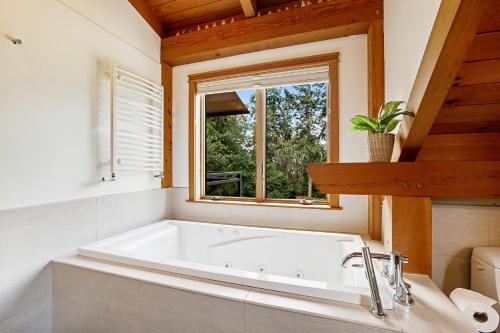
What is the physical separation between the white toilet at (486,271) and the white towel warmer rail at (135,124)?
2458mm

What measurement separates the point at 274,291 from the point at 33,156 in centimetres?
164

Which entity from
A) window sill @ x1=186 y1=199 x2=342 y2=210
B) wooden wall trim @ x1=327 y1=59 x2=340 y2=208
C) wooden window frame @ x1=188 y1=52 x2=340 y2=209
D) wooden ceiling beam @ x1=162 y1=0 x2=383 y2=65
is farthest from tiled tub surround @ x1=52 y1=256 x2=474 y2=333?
wooden ceiling beam @ x1=162 y1=0 x2=383 y2=65

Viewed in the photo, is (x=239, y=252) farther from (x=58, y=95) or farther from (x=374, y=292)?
(x=58, y=95)

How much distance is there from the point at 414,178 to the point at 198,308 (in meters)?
1.28

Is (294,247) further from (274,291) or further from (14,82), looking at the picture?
(14,82)

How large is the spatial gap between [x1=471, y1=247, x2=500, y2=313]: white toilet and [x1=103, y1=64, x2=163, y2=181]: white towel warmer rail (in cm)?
246

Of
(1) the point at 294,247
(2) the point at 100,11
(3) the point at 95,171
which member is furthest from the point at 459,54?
(2) the point at 100,11

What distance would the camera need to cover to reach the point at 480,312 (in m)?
1.06

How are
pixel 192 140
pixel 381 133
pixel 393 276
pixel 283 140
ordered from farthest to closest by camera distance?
pixel 192 140
pixel 283 140
pixel 381 133
pixel 393 276

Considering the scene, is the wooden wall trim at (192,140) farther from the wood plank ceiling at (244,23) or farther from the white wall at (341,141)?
the wood plank ceiling at (244,23)

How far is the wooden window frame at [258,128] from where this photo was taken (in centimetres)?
217

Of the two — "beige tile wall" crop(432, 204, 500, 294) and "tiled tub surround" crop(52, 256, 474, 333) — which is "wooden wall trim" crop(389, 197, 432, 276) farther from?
"beige tile wall" crop(432, 204, 500, 294)

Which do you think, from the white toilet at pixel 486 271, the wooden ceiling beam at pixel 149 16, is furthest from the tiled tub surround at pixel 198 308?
the wooden ceiling beam at pixel 149 16

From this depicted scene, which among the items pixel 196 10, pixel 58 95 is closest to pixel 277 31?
pixel 196 10
